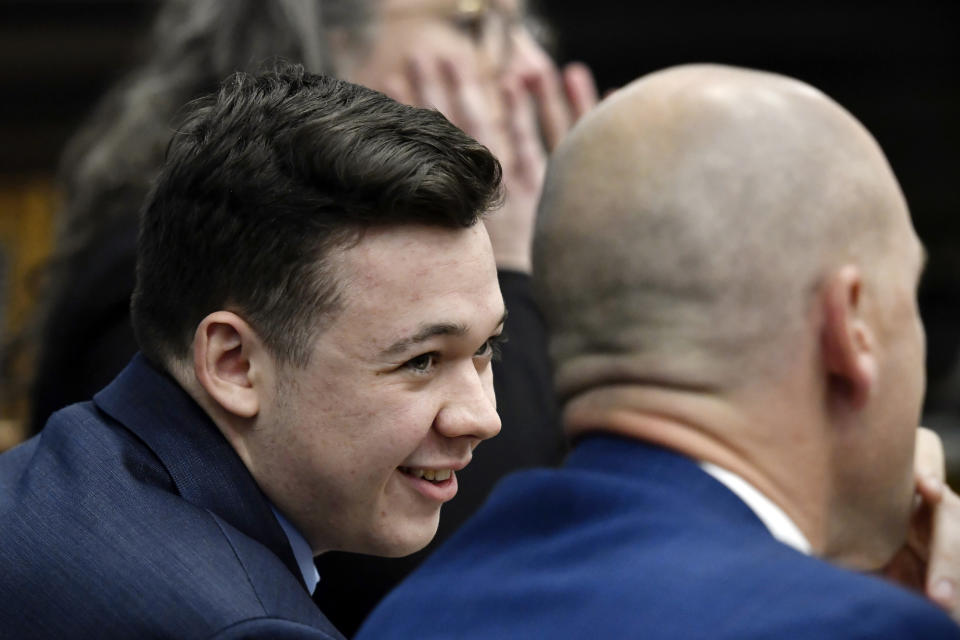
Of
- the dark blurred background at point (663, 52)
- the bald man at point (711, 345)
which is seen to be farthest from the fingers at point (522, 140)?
the dark blurred background at point (663, 52)

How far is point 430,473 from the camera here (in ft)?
4.33

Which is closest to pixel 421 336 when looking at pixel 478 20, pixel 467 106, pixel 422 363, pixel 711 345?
pixel 422 363

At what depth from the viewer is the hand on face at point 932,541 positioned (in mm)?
1636

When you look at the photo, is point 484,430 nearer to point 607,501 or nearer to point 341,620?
point 607,501

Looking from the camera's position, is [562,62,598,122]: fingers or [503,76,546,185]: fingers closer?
[503,76,546,185]: fingers

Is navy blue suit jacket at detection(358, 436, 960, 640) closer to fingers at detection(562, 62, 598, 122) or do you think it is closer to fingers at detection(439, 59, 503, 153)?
fingers at detection(439, 59, 503, 153)

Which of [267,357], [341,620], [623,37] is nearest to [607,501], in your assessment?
[267,357]

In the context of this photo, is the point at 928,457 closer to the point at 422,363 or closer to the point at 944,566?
the point at 944,566

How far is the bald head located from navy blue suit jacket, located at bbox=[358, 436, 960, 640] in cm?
13

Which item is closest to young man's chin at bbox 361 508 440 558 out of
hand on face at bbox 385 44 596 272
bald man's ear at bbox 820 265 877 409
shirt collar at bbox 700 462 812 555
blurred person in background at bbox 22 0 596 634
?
shirt collar at bbox 700 462 812 555

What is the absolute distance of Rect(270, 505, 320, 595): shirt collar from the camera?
1.30m

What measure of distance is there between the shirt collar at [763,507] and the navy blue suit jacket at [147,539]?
0.47 meters

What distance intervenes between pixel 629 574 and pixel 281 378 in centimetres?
37

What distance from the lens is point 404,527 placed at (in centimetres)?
130
